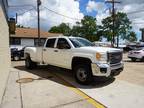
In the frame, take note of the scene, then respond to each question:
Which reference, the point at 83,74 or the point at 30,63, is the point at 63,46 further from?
the point at 30,63

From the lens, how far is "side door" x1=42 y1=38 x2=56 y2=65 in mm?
11105

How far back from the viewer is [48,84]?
920 centimetres

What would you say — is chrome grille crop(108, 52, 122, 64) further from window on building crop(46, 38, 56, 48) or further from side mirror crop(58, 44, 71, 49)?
window on building crop(46, 38, 56, 48)

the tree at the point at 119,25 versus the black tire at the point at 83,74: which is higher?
the tree at the point at 119,25

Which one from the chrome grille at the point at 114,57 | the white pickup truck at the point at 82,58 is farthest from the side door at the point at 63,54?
the chrome grille at the point at 114,57

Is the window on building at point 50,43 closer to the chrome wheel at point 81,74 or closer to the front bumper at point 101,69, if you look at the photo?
the chrome wheel at point 81,74

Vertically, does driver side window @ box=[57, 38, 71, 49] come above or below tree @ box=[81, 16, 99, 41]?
below

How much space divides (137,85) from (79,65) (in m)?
2.52

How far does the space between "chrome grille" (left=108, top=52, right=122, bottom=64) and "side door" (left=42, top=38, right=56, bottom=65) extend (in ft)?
11.2

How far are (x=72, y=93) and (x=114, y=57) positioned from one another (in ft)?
8.26

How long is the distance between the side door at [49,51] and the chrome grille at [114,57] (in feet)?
11.2

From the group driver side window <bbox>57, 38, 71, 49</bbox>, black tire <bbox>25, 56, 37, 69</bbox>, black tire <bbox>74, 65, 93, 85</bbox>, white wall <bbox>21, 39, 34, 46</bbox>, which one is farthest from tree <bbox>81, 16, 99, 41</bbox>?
black tire <bbox>74, 65, 93, 85</bbox>

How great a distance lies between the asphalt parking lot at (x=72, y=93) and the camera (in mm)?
6543

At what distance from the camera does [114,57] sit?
8.98 meters
